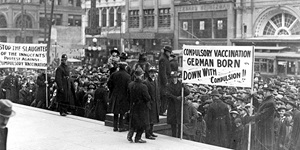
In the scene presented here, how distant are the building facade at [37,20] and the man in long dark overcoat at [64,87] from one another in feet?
153

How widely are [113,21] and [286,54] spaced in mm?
30004

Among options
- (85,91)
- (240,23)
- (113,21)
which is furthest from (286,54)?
(113,21)

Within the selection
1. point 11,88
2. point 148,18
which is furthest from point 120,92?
point 148,18

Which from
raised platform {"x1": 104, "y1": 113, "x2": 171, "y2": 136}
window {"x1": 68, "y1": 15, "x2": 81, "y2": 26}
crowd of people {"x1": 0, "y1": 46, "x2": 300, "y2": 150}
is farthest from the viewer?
window {"x1": 68, "y1": 15, "x2": 81, "y2": 26}

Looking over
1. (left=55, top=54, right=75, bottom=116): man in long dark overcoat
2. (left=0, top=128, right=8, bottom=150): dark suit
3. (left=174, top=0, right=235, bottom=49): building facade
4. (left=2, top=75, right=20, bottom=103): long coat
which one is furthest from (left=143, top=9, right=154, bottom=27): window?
(left=0, top=128, right=8, bottom=150): dark suit

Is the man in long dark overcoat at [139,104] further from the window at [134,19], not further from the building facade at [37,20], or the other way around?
the building facade at [37,20]

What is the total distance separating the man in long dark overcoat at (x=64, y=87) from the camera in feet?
46.6

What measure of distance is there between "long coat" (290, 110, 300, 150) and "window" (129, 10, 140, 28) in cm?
4333

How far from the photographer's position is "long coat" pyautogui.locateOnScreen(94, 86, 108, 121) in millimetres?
13992

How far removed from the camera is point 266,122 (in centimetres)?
1034

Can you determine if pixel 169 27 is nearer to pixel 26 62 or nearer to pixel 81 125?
pixel 26 62

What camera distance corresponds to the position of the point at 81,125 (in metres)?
13.0

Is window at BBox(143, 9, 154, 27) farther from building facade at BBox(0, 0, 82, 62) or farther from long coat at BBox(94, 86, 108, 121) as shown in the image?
long coat at BBox(94, 86, 108, 121)

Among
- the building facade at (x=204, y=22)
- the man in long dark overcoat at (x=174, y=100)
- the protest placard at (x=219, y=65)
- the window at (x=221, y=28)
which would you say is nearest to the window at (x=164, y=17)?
the building facade at (x=204, y=22)
